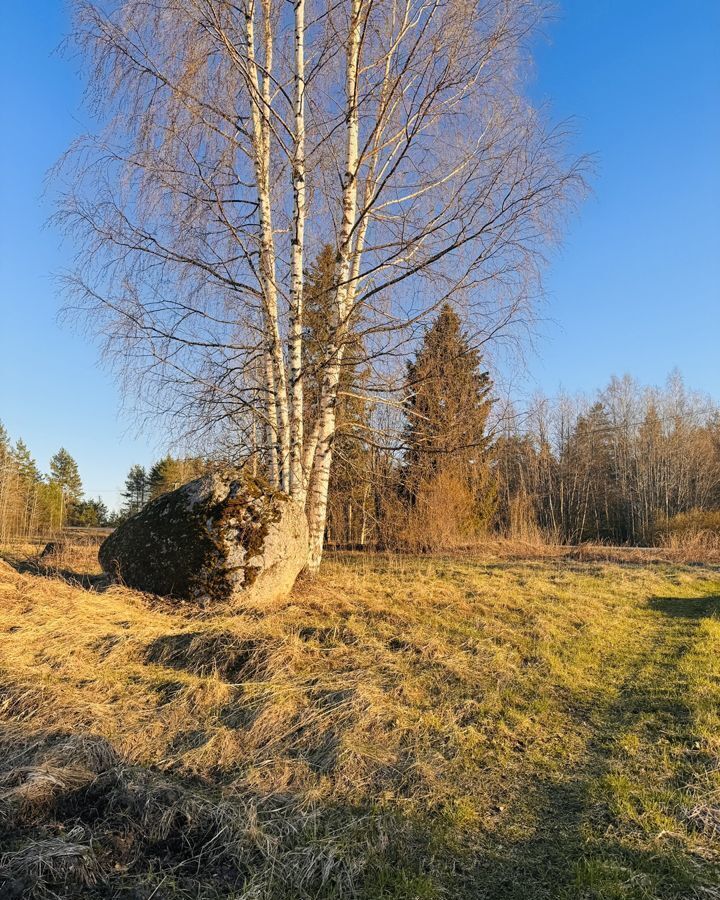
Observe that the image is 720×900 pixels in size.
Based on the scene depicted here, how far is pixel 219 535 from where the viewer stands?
6.71 metres

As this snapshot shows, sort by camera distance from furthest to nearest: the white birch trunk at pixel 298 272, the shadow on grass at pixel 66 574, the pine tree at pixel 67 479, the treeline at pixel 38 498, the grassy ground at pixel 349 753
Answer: the pine tree at pixel 67 479 < the treeline at pixel 38 498 < the shadow on grass at pixel 66 574 < the white birch trunk at pixel 298 272 < the grassy ground at pixel 349 753

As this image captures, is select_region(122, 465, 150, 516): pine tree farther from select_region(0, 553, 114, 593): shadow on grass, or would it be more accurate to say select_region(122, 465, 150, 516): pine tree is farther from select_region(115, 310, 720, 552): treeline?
select_region(0, 553, 114, 593): shadow on grass

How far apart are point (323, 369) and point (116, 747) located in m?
5.50

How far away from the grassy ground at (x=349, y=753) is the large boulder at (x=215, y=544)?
0.34 m

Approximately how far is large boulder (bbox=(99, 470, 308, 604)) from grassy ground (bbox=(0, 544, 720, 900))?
0.34 metres

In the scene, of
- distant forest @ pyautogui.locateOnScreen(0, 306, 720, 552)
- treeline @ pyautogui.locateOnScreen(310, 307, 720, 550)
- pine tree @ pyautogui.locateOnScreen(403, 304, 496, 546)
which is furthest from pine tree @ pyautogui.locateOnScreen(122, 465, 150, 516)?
pine tree @ pyautogui.locateOnScreen(403, 304, 496, 546)

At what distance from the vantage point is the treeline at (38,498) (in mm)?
36469

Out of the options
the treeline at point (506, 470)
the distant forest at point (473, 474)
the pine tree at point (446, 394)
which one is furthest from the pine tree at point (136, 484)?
the pine tree at point (446, 394)

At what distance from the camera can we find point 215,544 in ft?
21.9

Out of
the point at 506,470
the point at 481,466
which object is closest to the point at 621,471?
the point at 506,470

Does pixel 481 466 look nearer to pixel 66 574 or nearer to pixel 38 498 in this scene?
pixel 66 574

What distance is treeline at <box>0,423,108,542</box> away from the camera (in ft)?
120

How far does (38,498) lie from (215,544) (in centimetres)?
4840

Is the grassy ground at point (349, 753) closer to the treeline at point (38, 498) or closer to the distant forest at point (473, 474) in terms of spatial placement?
the distant forest at point (473, 474)
